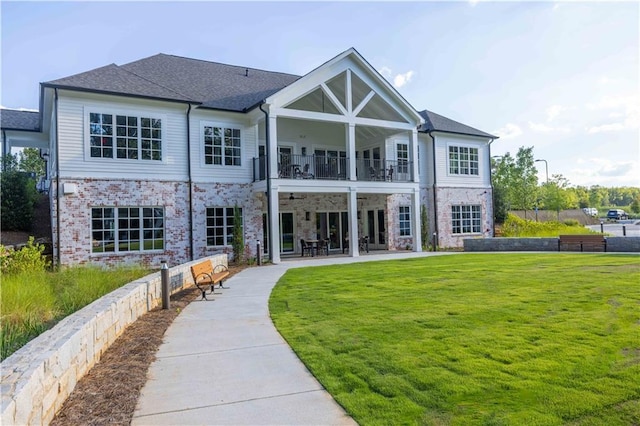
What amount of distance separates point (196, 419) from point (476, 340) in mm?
3602

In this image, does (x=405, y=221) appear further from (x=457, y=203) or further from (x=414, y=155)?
(x=414, y=155)

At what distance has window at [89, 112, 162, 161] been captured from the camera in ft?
51.1

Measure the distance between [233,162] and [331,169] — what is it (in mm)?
4668

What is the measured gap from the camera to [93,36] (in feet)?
48.0

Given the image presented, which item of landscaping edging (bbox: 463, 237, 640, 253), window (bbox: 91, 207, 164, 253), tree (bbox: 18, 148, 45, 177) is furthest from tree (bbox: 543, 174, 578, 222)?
tree (bbox: 18, 148, 45, 177)

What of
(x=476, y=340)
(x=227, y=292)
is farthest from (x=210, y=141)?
(x=476, y=340)

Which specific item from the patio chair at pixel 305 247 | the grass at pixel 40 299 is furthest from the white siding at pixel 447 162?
the grass at pixel 40 299

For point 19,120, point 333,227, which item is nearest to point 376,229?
point 333,227

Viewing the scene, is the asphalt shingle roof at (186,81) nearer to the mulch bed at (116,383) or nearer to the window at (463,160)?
the window at (463,160)

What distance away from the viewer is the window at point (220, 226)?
1778 centimetres

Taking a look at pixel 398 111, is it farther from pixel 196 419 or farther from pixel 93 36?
pixel 196 419

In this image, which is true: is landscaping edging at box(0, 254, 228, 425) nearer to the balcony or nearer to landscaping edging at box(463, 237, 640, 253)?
the balcony

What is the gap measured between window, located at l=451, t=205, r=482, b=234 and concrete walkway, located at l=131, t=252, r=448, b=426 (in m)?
19.1

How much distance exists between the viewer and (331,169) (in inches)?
802
